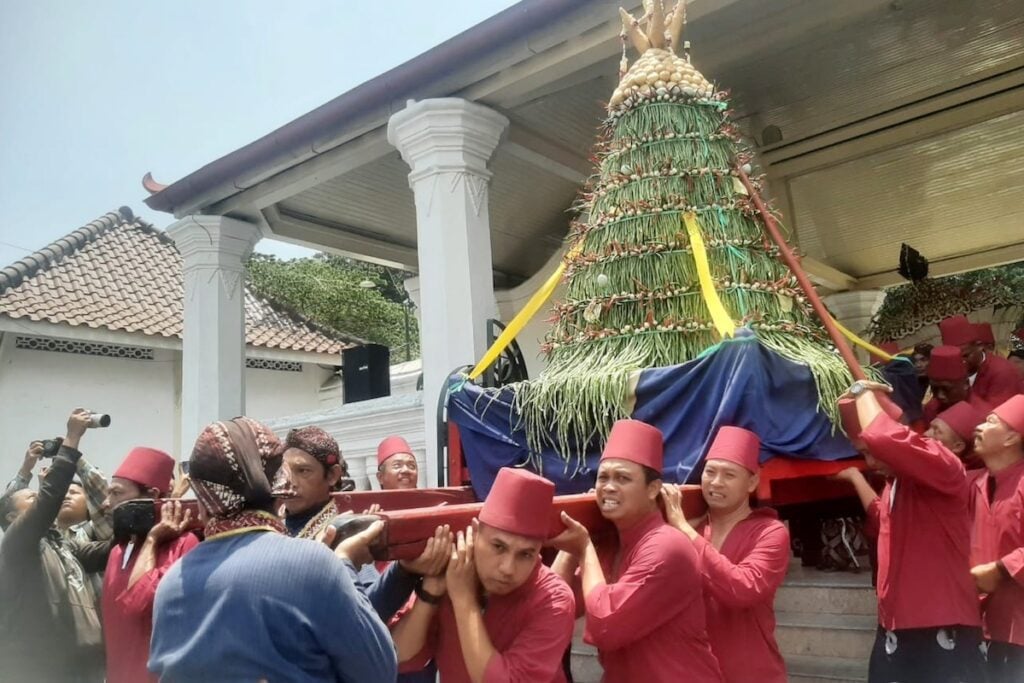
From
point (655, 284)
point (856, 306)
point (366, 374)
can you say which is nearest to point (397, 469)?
point (655, 284)

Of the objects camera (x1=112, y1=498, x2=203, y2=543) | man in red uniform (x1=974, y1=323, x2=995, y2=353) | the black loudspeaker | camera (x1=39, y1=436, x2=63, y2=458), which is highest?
the black loudspeaker

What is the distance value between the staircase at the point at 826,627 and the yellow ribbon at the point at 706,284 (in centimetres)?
149

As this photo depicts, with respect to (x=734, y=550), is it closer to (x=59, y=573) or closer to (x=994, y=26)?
(x=59, y=573)

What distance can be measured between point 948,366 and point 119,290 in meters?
10.7

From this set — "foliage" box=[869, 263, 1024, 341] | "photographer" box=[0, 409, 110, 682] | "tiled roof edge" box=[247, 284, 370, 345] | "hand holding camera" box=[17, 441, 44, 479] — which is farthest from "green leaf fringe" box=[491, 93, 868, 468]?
"tiled roof edge" box=[247, 284, 370, 345]

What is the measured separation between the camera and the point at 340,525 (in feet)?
5.82

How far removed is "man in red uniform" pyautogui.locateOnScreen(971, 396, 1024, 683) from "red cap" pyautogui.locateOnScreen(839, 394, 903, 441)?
0.34 meters

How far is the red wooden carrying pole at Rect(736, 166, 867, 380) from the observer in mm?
3010

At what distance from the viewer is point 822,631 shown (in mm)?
3545

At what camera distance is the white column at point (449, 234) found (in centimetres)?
525

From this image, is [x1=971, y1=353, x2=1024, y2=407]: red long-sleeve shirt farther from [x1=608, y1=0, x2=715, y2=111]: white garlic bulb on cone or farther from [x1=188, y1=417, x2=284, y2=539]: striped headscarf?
[x1=188, y1=417, x2=284, y2=539]: striped headscarf

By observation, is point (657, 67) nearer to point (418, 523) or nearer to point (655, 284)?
point (655, 284)

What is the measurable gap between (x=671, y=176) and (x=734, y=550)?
1780 mm

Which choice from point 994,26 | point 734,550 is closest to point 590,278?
point 734,550
